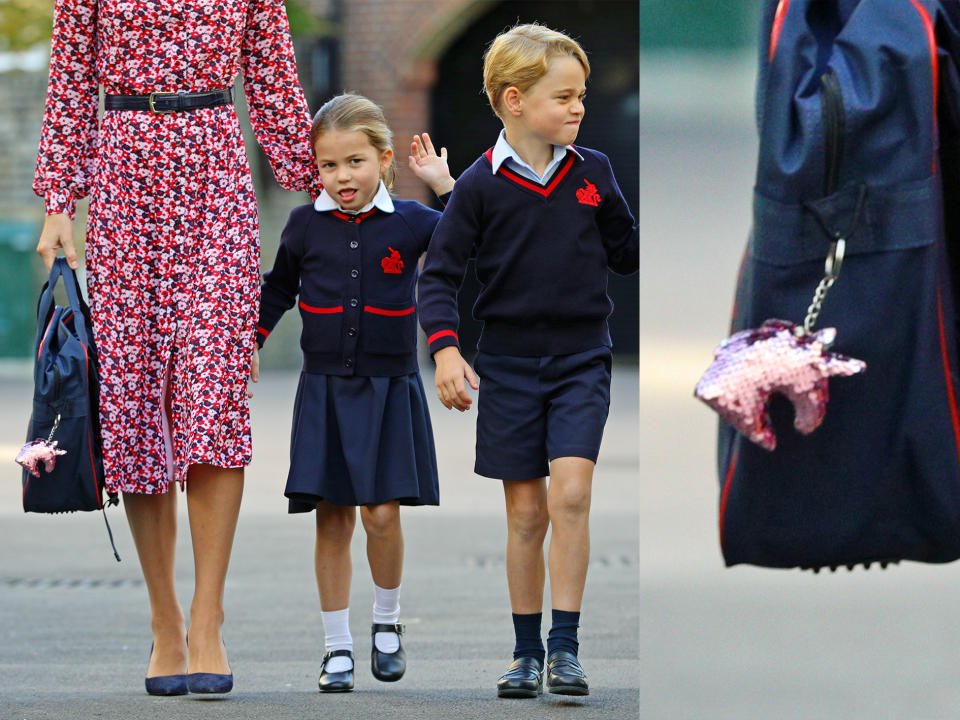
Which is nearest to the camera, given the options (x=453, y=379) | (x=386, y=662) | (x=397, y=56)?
(x=453, y=379)

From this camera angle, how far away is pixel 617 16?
17.2 meters

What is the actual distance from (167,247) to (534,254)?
845 mm

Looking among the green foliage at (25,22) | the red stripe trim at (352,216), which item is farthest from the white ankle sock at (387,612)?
the green foliage at (25,22)

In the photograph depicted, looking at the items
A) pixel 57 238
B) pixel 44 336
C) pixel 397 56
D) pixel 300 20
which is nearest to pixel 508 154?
pixel 57 238

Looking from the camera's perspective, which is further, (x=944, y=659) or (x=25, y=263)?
(x=25, y=263)

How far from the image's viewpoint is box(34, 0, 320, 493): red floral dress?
12.9ft

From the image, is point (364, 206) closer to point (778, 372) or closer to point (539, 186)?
point (539, 186)

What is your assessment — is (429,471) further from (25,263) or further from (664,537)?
(25,263)

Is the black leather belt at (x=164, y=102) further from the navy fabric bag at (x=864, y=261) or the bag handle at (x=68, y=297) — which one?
the navy fabric bag at (x=864, y=261)

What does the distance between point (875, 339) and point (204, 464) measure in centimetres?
205

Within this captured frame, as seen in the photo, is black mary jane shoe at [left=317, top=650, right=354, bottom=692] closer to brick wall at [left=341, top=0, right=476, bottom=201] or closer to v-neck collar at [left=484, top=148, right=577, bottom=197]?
v-neck collar at [left=484, top=148, right=577, bottom=197]

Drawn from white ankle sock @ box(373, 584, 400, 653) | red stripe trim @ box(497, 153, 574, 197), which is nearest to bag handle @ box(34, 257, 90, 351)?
white ankle sock @ box(373, 584, 400, 653)

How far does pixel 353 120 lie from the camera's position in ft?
13.4

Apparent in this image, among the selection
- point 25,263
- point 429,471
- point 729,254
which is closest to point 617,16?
point 25,263
